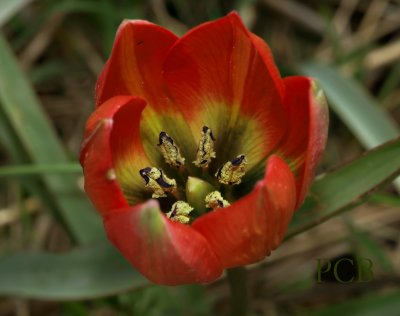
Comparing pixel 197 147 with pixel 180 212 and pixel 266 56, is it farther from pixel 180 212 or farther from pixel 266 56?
pixel 266 56

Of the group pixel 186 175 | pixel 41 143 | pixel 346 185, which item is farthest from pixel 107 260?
pixel 346 185

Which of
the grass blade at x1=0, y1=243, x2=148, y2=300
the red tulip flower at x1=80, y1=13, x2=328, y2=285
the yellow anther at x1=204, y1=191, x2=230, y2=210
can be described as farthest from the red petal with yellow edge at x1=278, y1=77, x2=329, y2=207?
the grass blade at x1=0, y1=243, x2=148, y2=300

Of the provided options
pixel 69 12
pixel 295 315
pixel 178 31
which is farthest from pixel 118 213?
pixel 69 12

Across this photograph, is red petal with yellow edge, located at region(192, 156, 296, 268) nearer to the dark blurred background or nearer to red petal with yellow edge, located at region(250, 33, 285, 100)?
red petal with yellow edge, located at region(250, 33, 285, 100)

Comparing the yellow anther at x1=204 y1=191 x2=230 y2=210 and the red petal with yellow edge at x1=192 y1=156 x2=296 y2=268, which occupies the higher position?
the red petal with yellow edge at x1=192 y1=156 x2=296 y2=268

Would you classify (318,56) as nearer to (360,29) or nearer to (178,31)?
(360,29)

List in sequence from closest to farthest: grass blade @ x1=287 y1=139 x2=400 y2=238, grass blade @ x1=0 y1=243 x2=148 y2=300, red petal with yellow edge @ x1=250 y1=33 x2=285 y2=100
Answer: red petal with yellow edge @ x1=250 y1=33 x2=285 y2=100 < grass blade @ x1=287 y1=139 x2=400 y2=238 < grass blade @ x1=0 y1=243 x2=148 y2=300
